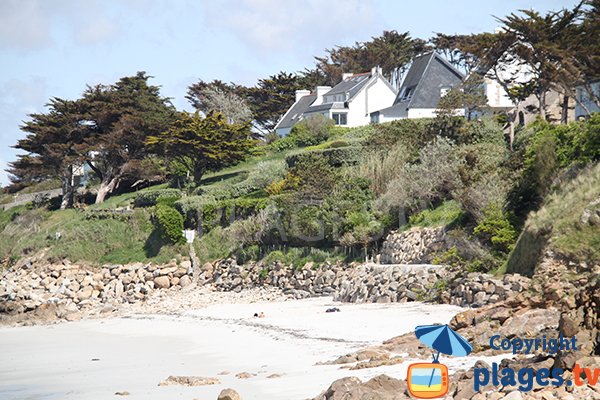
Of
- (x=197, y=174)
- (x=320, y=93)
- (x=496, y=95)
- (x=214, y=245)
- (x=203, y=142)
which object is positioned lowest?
(x=214, y=245)

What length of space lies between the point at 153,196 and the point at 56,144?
10514 millimetres

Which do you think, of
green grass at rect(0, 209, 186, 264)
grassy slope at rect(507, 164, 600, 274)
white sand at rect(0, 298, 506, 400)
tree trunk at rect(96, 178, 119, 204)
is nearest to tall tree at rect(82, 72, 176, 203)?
tree trunk at rect(96, 178, 119, 204)

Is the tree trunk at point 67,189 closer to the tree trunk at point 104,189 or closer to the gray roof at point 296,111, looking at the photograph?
the tree trunk at point 104,189

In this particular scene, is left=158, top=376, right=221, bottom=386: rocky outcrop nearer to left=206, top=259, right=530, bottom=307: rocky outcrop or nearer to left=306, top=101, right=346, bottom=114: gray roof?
left=206, top=259, right=530, bottom=307: rocky outcrop

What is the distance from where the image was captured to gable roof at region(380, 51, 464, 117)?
57562 millimetres

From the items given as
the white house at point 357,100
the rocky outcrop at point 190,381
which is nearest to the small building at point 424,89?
the white house at point 357,100

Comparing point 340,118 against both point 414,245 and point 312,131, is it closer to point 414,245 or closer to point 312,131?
point 312,131

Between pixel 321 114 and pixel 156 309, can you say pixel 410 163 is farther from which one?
pixel 321 114

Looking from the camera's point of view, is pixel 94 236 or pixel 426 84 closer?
pixel 94 236

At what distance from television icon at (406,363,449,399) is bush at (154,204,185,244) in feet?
108

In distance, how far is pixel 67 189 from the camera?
5747cm

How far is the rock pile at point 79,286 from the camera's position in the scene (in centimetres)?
3729

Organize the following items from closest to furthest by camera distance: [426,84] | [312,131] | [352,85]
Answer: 1. [426,84]
2. [312,131]
3. [352,85]

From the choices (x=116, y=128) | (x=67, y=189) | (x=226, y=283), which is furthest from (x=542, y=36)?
(x=67, y=189)
